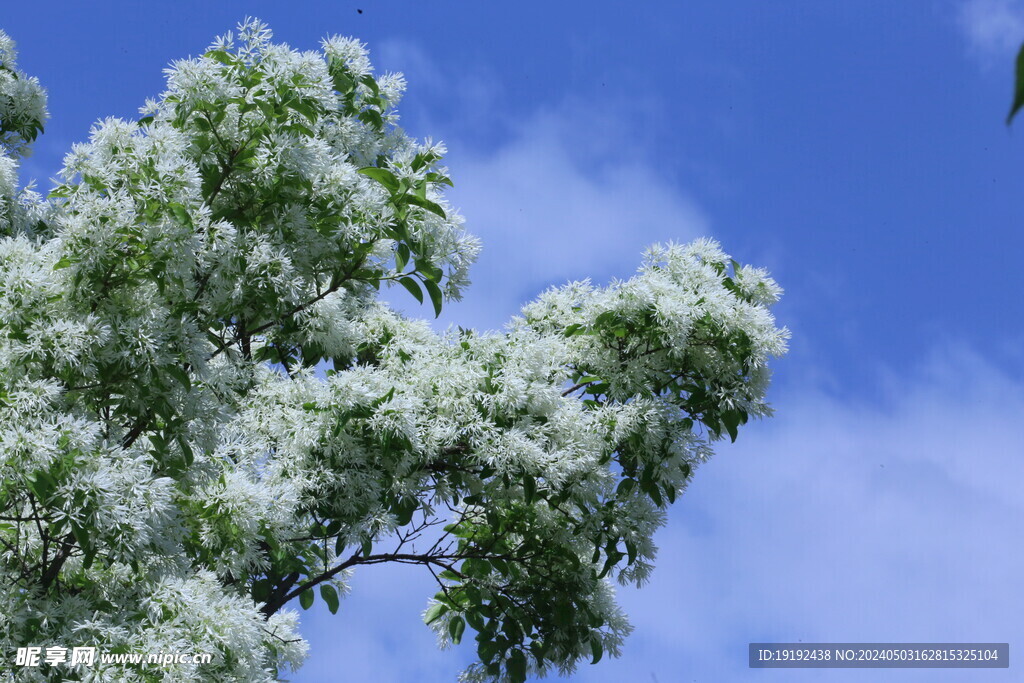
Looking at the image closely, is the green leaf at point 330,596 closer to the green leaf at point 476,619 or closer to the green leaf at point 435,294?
the green leaf at point 476,619

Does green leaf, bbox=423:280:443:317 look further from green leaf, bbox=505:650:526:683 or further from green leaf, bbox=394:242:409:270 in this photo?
green leaf, bbox=505:650:526:683

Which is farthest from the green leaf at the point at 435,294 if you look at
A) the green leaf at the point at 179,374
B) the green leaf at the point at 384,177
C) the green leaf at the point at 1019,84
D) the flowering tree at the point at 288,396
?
the green leaf at the point at 1019,84

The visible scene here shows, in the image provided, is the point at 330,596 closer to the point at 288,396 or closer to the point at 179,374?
the point at 288,396

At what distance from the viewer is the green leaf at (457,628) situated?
740cm

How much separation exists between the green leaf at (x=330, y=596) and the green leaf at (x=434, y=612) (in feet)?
2.03

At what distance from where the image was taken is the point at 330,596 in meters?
7.66

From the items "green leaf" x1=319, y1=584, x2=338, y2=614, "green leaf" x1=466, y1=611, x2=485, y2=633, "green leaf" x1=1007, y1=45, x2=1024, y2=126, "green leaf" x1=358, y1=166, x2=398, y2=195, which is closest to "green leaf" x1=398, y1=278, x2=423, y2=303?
"green leaf" x1=358, y1=166, x2=398, y2=195

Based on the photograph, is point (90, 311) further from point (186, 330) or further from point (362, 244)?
point (362, 244)

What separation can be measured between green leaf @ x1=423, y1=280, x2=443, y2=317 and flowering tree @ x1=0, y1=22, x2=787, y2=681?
2 cm

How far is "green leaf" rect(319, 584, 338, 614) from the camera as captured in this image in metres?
7.66

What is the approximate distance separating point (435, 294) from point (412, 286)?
14 centimetres

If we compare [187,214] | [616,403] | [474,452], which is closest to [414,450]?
[474,452]

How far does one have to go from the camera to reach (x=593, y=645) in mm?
7129

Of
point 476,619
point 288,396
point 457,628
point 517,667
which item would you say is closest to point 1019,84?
point 288,396
